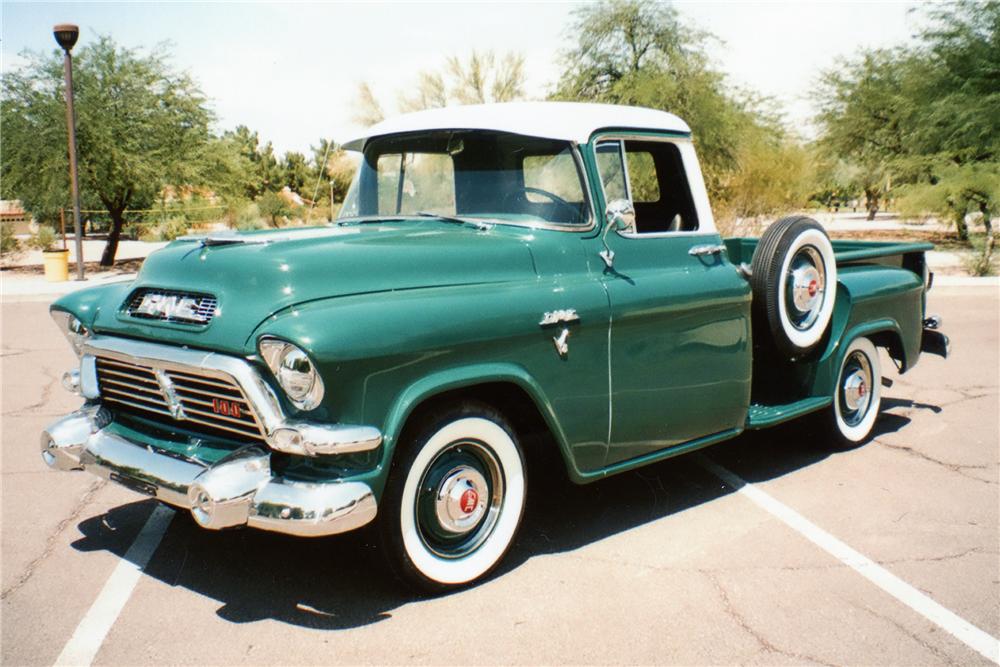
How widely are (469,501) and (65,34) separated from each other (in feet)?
52.0

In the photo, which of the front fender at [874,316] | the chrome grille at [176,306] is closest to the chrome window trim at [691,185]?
the front fender at [874,316]

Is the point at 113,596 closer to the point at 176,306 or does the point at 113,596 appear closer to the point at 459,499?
the point at 176,306

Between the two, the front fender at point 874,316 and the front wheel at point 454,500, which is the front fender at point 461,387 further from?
the front fender at point 874,316

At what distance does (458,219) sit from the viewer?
13.7 feet

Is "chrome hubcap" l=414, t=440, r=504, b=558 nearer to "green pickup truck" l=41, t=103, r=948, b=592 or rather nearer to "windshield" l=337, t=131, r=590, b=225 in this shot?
"green pickup truck" l=41, t=103, r=948, b=592

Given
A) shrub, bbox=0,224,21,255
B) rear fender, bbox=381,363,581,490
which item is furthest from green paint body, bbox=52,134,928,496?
shrub, bbox=0,224,21,255

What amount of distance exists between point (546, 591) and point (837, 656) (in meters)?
1.12

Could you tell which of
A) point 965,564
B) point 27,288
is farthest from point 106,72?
point 965,564

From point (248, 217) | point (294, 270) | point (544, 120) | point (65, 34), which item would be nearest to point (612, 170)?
point (544, 120)

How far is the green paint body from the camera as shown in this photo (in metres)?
3.12

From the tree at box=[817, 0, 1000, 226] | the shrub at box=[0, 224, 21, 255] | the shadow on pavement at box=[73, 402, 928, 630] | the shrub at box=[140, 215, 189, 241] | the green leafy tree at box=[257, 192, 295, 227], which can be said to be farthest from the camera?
the green leafy tree at box=[257, 192, 295, 227]

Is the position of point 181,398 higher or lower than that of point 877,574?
higher

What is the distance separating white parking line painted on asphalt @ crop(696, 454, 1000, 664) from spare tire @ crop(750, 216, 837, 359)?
2.67ft

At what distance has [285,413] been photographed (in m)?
3.06
